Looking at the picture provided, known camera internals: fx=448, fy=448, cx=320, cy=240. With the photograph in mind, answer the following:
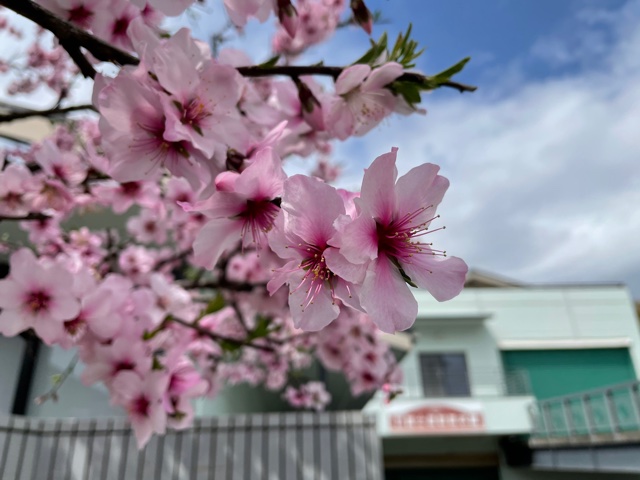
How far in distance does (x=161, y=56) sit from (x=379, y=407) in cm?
1075

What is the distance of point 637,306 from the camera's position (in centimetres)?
1410

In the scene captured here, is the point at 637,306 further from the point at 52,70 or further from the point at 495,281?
the point at 52,70

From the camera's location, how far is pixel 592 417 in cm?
705

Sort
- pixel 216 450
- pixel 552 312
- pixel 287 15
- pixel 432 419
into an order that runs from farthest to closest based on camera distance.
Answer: pixel 552 312, pixel 432 419, pixel 216 450, pixel 287 15

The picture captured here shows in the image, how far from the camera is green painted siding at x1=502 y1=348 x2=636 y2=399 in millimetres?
12227

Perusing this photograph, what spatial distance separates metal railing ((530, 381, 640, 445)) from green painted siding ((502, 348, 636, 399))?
112 inches

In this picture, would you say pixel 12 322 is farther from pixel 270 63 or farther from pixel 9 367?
pixel 9 367

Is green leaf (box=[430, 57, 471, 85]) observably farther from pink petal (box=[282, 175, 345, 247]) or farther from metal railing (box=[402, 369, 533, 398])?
metal railing (box=[402, 369, 533, 398])

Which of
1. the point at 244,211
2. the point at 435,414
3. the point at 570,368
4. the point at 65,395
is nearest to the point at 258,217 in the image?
the point at 244,211

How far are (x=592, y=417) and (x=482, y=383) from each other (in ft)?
16.6

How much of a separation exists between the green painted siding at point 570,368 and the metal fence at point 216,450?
36.2ft

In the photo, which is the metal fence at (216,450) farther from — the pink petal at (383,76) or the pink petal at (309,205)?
the pink petal at (309,205)

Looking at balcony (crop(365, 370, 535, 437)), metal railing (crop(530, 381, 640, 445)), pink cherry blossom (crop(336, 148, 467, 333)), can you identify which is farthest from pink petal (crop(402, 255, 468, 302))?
balcony (crop(365, 370, 535, 437))

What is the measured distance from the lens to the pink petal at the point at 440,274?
1.74 feet
